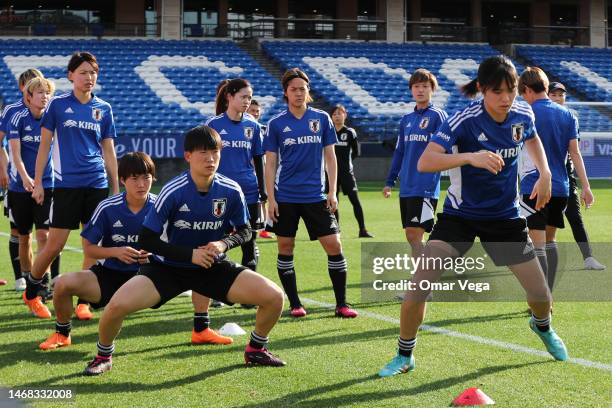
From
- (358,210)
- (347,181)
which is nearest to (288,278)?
(358,210)

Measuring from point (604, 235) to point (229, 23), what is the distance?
26238mm

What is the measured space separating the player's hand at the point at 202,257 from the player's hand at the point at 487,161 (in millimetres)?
1601

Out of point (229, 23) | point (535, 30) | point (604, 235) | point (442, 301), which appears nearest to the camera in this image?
point (442, 301)

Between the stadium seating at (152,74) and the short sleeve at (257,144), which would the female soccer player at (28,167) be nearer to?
the short sleeve at (257,144)

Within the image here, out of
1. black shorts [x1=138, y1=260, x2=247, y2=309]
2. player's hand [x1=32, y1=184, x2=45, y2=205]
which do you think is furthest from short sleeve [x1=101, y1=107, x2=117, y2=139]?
black shorts [x1=138, y1=260, x2=247, y2=309]

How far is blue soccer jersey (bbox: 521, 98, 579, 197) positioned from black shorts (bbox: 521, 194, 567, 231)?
9 centimetres

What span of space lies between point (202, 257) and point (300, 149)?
8.09 feet

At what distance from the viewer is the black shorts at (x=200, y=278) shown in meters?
5.55

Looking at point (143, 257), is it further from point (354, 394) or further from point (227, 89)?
point (227, 89)

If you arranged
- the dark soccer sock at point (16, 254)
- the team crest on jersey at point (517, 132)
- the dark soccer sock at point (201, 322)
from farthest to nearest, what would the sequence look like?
the dark soccer sock at point (16, 254)
the dark soccer sock at point (201, 322)
the team crest on jersey at point (517, 132)

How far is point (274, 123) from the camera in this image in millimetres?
7633

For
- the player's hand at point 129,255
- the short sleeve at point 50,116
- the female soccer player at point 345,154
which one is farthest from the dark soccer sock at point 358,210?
the player's hand at point 129,255

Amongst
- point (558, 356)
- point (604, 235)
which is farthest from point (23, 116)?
point (604, 235)

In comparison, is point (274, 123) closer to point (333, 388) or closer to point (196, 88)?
point (333, 388)
